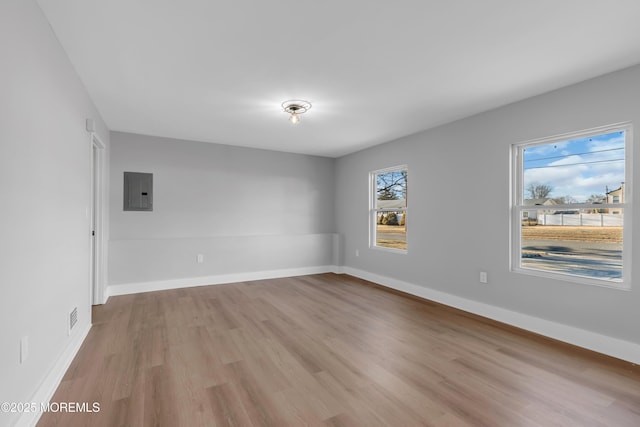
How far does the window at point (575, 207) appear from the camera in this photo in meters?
2.68

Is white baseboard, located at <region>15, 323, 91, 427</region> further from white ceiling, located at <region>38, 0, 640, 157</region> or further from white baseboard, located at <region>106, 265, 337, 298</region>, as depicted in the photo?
white ceiling, located at <region>38, 0, 640, 157</region>

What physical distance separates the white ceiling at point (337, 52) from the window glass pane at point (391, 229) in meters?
1.86

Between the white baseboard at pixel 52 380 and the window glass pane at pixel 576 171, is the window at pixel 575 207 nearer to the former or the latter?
the window glass pane at pixel 576 171

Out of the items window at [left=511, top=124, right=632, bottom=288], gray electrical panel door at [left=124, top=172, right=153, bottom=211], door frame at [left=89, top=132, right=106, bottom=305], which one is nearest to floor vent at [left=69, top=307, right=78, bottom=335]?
door frame at [left=89, top=132, right=106, bottom=305]

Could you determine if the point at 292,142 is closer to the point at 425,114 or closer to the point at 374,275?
the point at 425,114

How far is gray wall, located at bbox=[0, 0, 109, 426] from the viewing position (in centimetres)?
146

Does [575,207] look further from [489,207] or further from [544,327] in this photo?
[544,327]

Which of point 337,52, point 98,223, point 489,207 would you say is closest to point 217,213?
point 98,223

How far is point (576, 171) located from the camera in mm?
2979

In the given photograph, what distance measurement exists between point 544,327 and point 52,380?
13.4 feet

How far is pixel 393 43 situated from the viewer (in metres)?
2.21

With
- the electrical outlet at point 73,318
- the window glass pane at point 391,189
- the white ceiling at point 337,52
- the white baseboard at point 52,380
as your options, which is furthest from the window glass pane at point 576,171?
the electrical outlet at point 73,318

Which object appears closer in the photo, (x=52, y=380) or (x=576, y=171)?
(x=52, y=380)

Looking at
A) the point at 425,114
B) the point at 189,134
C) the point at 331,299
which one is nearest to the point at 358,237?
the point at 331,299
